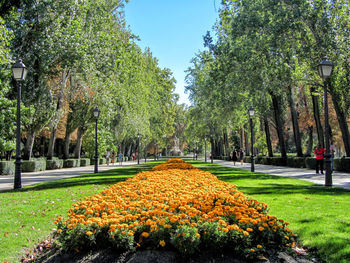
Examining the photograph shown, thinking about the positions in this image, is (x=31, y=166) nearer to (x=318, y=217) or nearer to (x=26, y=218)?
(x=26, y=218)

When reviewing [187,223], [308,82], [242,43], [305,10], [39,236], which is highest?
[305,10]

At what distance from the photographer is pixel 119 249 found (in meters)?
4.57

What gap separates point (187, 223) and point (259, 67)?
16.5 metres

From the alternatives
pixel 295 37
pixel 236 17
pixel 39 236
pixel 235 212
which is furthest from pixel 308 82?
pixel 39 236

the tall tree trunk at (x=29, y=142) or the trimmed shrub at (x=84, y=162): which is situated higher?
the tall tree trunk at (x=29, y=142)

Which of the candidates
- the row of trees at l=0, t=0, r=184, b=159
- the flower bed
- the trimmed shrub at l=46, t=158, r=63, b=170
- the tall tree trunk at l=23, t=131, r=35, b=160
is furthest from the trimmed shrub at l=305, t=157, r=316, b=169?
the trimmed shrub at l=46, t=158, r=63, b=170

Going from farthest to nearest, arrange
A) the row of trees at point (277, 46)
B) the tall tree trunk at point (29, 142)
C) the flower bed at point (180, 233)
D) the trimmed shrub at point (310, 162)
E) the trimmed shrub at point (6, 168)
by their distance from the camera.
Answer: the tall tree trunk at point (29, 142)
the trimmed shrub at point (310, 162)
the trimmed shrub at point (6, 168)
the row of trees at point (277, 46)
the flower bed at point (180, 233)

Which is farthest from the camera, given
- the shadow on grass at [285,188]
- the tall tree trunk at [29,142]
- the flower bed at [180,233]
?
the tall tree trunk at [29,142]

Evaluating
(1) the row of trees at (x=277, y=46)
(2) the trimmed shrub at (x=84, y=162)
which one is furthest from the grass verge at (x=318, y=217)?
(2) the trimmed shrub at (x=84, y=162)

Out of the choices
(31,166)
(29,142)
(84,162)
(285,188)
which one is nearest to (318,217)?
(285,188)

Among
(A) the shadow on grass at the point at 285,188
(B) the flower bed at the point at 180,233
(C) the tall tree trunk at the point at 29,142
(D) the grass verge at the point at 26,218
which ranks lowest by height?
(D) the grass verge at the point at 26,218

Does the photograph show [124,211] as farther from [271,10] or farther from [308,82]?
[308,82]

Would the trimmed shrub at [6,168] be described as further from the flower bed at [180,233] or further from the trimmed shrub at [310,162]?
the trimmed shrub at [310,162]

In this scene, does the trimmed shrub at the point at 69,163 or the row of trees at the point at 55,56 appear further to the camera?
the trimmed shrub at the point at 69,163
